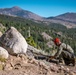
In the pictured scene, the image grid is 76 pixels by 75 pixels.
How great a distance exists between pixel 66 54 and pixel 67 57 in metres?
0.28

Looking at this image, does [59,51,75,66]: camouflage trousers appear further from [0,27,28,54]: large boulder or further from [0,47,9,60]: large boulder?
[0,47,9,60]: large boulder

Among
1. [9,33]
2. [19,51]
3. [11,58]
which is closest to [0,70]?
[11,58]

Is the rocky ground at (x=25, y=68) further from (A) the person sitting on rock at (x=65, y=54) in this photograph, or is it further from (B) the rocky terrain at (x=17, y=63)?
(A) the person sitting on rock at (x=65, y=54)

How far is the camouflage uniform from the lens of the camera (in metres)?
13.4

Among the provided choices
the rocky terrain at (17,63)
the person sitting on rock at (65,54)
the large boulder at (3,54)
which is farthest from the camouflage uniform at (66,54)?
the large boulder at (3,54)

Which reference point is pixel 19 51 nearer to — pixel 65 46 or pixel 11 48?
pixel 11 48

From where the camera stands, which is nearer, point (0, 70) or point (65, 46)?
point (0, 70)

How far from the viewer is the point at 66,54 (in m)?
13.6

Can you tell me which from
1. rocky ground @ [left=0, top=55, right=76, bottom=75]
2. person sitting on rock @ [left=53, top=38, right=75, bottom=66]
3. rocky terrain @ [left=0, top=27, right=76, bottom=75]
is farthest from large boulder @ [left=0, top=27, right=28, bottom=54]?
person sitting on rock @ [left=53, top=38, right=75, bottom=66]

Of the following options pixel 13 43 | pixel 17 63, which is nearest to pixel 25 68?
pixel 17 63

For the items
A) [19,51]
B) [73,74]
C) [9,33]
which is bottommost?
[73,74]

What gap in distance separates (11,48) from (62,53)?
345 cm

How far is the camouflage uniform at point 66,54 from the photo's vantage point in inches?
529

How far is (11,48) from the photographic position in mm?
12359
